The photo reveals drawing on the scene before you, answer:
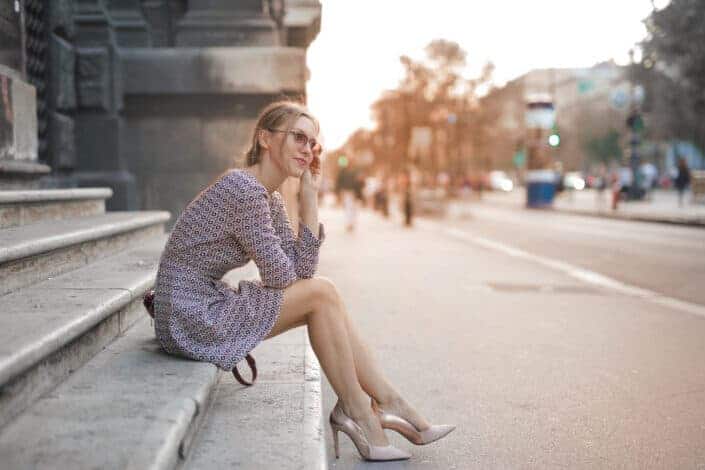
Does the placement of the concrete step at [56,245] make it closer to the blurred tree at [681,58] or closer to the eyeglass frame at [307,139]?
the eyeglass frame at [307,139]

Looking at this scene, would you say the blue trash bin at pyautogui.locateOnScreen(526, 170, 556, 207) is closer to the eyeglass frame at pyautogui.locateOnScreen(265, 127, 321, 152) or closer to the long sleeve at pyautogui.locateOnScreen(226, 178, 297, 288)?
the eyeglass frame at pyautogui.locateOnScreen(265, 127, 321, 152)

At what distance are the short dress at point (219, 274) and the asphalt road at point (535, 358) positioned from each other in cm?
71

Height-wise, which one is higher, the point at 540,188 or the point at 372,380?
the point at 372,380

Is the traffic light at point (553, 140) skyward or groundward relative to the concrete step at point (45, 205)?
skyward

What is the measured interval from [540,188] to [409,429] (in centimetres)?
3723

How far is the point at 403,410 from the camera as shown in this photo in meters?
3.99

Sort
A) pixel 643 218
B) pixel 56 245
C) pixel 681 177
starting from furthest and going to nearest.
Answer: pixel 681 177, pixel 643 218, pixel 56 245

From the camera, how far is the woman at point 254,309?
3.88 metres

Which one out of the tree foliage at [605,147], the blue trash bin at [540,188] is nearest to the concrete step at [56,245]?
the blue trash bin at [540,188]

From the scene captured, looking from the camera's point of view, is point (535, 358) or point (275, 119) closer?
point (275, 119)

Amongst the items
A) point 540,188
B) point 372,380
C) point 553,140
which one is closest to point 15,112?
point 372,380

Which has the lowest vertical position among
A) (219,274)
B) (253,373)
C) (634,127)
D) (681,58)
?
(253,373)

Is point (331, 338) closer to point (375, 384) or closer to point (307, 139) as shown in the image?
point (375, 384)

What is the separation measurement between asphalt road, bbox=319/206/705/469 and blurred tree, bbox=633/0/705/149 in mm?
17222
